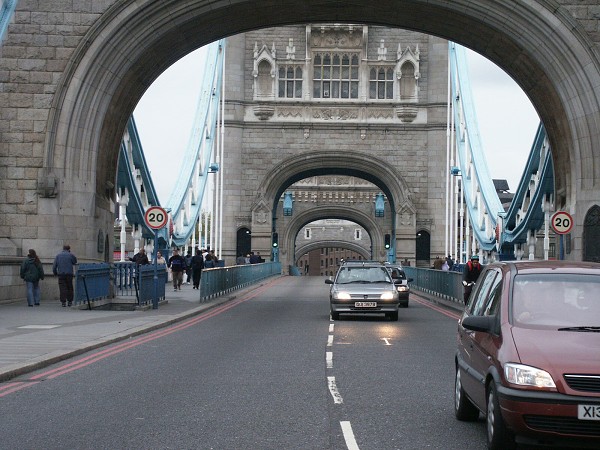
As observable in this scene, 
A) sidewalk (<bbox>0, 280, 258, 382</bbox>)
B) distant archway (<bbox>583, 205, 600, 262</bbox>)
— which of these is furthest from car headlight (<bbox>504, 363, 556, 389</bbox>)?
distant archway (<bbox>583, 205, 600, 262</bbox>)

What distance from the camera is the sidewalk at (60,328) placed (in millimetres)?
13047

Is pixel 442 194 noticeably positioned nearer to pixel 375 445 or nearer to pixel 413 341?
pixel 413 341

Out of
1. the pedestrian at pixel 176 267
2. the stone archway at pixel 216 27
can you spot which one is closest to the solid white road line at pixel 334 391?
the stone archway at pixel 216 27

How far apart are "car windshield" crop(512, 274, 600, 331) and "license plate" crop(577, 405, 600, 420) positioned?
87 cm

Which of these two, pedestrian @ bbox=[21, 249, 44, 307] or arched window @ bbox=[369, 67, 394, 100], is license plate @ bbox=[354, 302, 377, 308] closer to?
pedestrian @ bbox=[21, 249, 44, 307]

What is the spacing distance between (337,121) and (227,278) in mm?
29133

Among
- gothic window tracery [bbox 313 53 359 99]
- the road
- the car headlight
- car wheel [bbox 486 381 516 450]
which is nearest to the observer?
the car headlight

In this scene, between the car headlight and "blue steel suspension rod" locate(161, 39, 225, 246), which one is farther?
"blue steel suspension rod" locate(161, 39, 225, 246)

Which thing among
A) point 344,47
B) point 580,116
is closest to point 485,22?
point 580,116

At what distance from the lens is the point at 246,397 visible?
1011cm

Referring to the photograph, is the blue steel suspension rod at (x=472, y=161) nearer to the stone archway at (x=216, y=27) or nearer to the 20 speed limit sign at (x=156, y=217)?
the stone archway at (x=216, y=27)

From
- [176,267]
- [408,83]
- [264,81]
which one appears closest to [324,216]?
[264,81]

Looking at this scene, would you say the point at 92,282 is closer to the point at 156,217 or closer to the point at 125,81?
the point at 156,217

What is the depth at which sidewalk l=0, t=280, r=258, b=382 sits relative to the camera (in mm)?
13047
